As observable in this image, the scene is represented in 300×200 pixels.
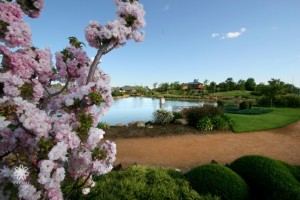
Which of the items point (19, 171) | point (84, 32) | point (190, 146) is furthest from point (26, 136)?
point (190, 146)

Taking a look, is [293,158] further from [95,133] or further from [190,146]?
[95,133]

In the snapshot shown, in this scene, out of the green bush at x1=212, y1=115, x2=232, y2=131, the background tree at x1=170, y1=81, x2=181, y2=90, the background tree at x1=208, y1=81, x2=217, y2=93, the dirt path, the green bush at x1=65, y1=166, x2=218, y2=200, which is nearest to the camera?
the green bush at x1=65, y1=166, x2=218, y2=200

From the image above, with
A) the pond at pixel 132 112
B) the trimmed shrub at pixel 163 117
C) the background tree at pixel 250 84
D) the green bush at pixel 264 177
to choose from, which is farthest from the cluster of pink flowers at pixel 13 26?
the background tree at pixel 250 84

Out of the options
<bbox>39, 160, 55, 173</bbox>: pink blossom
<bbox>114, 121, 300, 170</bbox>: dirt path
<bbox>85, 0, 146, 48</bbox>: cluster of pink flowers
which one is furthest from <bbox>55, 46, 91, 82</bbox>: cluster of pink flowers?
<bbox>114, 121, 300, 170</bbox>: dirt path

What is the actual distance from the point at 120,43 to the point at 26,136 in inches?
52.0

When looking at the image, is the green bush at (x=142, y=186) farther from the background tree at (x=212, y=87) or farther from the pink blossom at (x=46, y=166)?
the background tree at (x=212, y=87)

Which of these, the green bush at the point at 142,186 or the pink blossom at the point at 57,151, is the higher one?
the pink blossom at the point at 57,151

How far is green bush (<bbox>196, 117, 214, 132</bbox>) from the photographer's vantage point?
12519 mm

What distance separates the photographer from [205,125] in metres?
12.6

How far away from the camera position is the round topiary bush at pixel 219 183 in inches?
168

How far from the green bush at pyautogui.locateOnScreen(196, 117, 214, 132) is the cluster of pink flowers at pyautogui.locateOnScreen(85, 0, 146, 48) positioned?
10.4 metres

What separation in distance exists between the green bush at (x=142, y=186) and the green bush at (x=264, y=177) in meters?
0.94

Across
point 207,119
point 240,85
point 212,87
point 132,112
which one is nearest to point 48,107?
point 207,119

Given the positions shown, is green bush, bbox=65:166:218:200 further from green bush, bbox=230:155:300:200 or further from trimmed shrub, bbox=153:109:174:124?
trimmed shrub, bbox=153:109:174:124
